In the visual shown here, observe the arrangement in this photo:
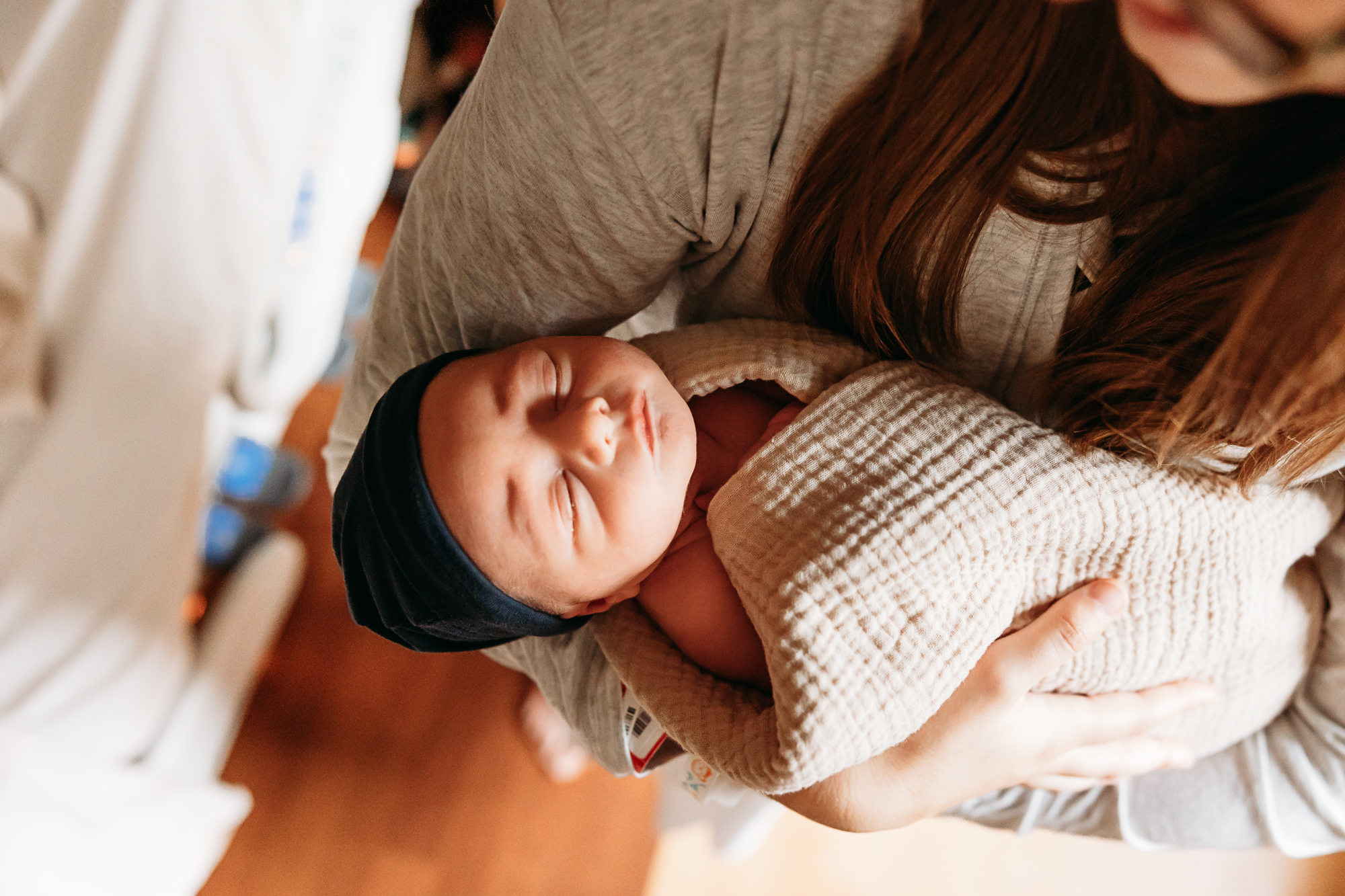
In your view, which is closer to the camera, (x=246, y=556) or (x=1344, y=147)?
(x=1344, y=147)

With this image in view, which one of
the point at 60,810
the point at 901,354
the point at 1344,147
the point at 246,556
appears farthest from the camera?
the point at 246,556

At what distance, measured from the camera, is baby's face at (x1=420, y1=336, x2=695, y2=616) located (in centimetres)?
67

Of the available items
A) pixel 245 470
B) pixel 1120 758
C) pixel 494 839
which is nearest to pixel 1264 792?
pixel 1120 758

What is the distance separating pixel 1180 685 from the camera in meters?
0.73

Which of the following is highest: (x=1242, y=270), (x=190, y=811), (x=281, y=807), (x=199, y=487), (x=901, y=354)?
(x=1242, y=270)

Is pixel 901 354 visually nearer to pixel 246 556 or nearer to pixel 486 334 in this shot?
pixel 486 334

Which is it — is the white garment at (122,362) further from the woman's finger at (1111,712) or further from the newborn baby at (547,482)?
the woman's finger at (1111,712)

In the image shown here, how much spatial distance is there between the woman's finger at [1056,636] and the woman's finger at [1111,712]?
0.24 feet

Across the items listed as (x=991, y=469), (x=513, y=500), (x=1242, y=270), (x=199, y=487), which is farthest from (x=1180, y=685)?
(x=199, y=487)

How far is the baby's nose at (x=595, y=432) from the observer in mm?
653

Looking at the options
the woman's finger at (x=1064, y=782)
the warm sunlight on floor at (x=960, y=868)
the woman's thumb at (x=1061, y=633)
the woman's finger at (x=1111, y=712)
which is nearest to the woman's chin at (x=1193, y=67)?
the woman's thumb at (x=1061, y=633)

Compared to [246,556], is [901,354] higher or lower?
higher

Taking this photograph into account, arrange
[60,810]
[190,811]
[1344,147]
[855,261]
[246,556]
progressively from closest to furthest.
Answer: [1344,147] < [855,261] < [60,810] < [190,811] < [246,556]

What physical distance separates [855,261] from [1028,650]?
0.34 m
